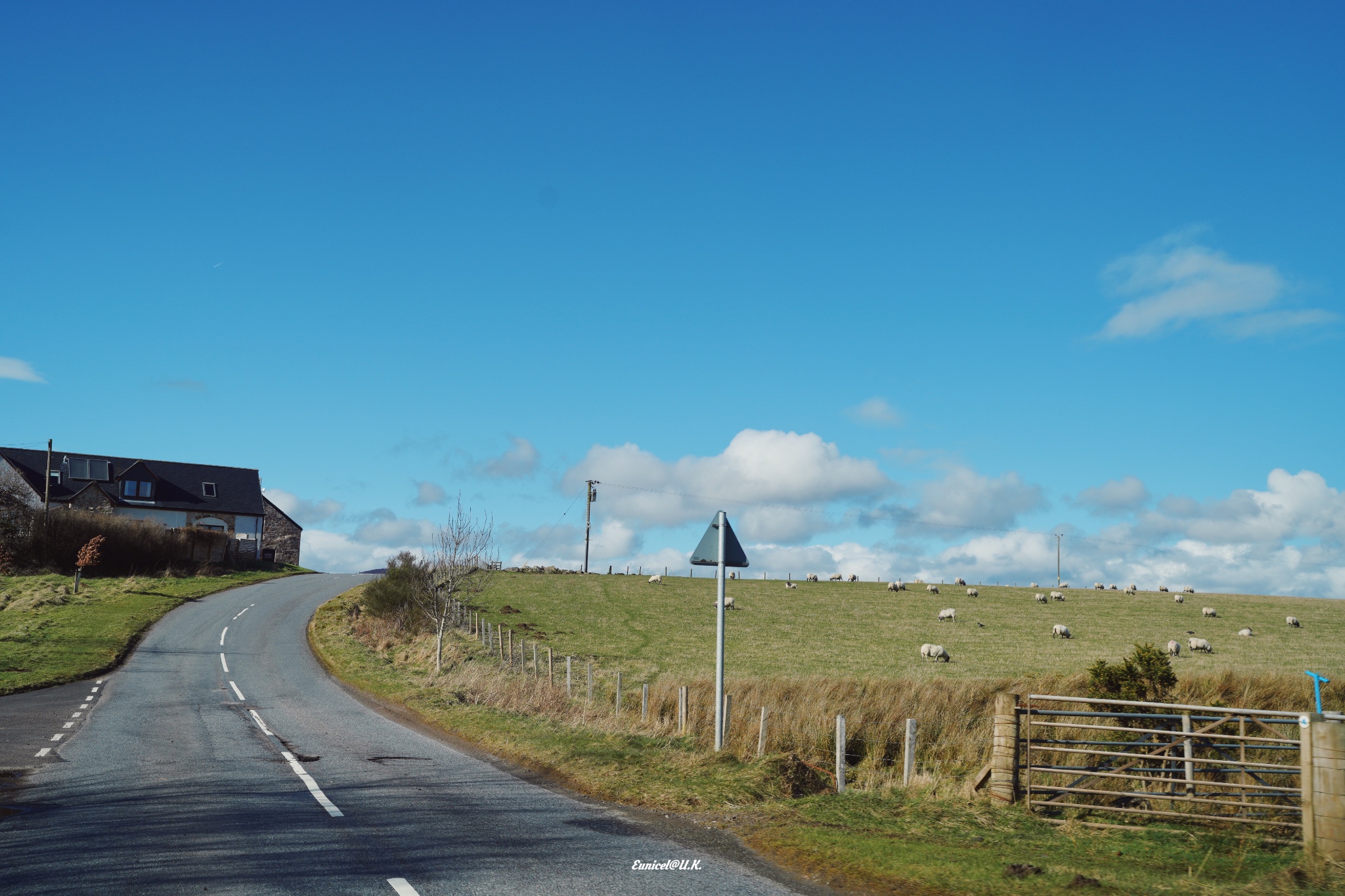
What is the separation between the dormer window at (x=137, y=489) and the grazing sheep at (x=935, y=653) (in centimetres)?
6832

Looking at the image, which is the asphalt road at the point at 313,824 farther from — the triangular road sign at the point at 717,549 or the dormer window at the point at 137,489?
the dormer window at the point at 137,489

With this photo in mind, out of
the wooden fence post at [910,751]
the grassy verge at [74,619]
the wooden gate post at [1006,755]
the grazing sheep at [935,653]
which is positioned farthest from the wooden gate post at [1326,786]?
the grassy verge at [74,619]

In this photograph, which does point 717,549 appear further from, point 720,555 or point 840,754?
point 840,754

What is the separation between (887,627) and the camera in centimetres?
5347

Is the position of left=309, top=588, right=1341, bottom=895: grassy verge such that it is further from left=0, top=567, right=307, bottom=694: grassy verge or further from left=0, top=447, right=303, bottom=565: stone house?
left=0, top=447, right=303, bottom=565: stone house

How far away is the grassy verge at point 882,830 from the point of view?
891 centimetres

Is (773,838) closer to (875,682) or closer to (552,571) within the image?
(875,682)

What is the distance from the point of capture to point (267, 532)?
8488 centimetres

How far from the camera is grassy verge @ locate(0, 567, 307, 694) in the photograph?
31125mm

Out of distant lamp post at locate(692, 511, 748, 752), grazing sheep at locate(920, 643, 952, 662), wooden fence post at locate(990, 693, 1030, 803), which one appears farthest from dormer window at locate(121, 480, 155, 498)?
wooden fence post at locate(990, 693, 1030, 803)

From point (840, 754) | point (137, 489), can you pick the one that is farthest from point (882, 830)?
point (137, 489)

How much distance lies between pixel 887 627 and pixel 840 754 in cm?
4118

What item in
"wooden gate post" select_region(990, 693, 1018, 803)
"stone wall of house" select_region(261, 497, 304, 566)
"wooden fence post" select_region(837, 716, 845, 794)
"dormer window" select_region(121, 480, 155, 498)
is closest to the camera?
"wooden gate post" select_region(990, 693, 1018, 803)

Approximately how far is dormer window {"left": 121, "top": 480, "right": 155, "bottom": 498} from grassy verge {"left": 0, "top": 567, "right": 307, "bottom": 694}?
19.1 m
